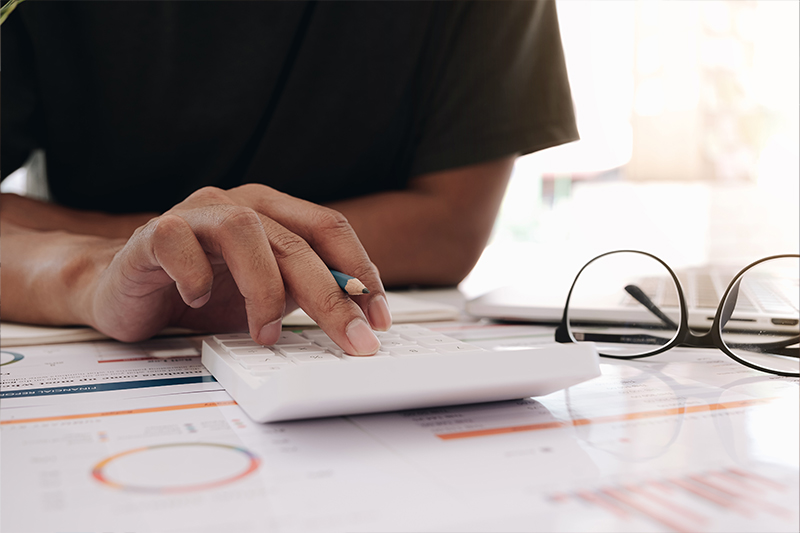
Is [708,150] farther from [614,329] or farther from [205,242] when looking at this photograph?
[205,242]

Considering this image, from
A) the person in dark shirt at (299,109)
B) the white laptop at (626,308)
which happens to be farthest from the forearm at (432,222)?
the white laptop at (626,308)

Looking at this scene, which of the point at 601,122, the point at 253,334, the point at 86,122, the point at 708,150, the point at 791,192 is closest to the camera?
A: the point at 253,334

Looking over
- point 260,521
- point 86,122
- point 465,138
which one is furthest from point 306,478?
point 86,122

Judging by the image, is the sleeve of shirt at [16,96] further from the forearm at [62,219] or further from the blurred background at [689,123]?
the blurred background at [689,123]

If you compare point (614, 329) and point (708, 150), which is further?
point (708, 150)

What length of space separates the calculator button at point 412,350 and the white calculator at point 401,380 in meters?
0.07

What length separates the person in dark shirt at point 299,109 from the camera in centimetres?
86

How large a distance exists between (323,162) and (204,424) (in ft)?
2.34

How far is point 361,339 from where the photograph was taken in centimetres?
37

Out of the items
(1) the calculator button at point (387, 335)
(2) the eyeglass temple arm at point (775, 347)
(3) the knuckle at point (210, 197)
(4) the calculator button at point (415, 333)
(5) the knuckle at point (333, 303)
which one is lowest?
(2) the eyeglass temple arm at point (775, 347)

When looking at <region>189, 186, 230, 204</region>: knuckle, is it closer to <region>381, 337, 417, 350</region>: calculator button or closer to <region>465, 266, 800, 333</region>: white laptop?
<region>381, 337, 417, 350</region>: calculator button

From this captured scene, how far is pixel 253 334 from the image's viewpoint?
15.9 inches

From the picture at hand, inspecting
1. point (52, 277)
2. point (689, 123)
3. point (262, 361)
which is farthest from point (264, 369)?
point (689, 123)

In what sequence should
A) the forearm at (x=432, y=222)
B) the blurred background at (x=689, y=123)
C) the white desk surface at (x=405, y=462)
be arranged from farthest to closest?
1. the blurred background at (x=689, y=123)
2. the forearm at (x=432, y=222)
3. the white desk surface at (x=405, y=462)
